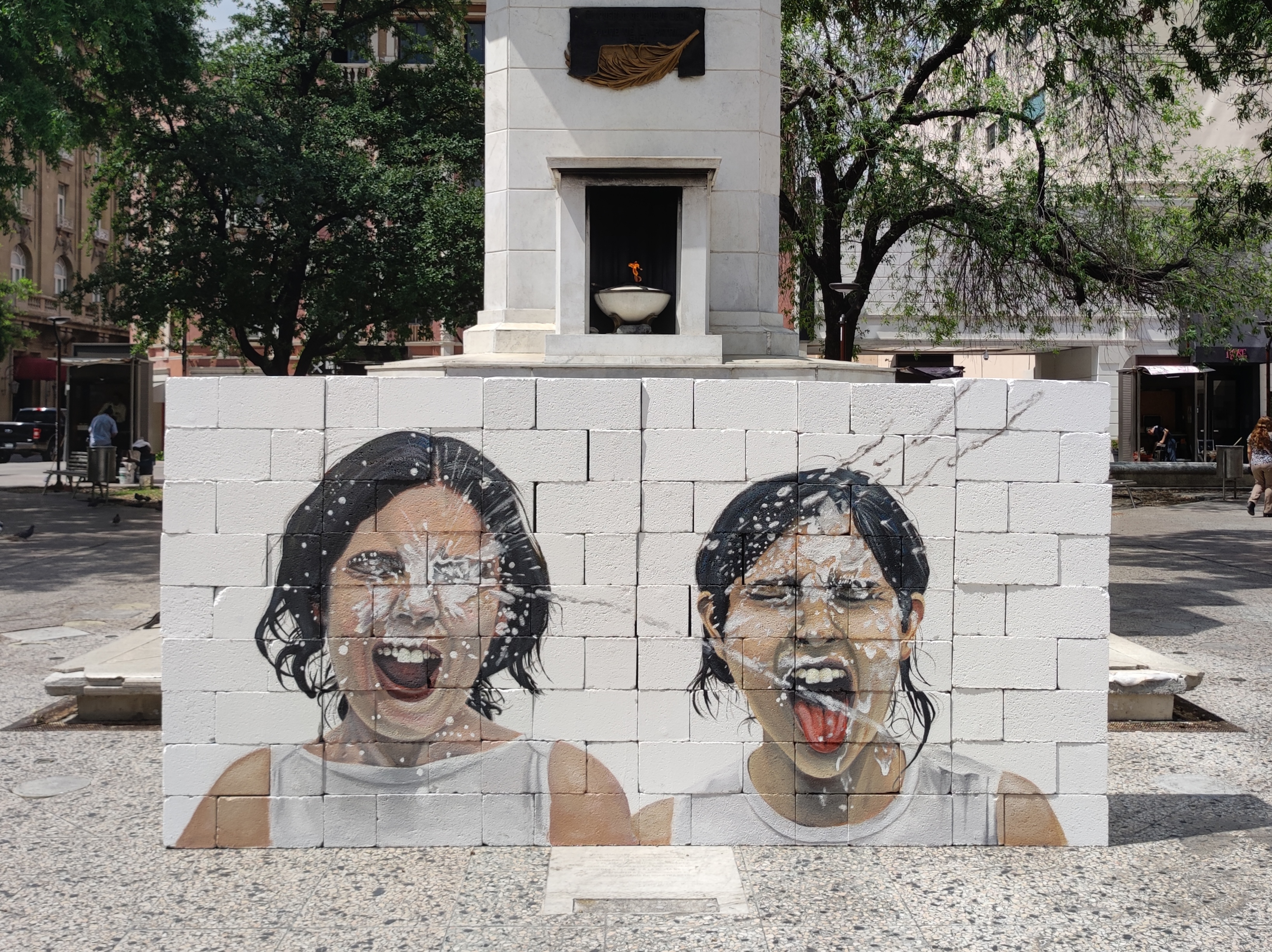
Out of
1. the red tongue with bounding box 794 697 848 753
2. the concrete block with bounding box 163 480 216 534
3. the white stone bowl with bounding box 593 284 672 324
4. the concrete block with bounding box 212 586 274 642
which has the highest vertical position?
the white stone bowl with bounding box 593 284 672 324

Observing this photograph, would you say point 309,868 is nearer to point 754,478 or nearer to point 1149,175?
point 754,478

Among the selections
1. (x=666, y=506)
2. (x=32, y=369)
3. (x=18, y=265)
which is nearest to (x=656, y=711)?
(x=666, y=506)

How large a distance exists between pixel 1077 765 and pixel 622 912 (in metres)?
2.09

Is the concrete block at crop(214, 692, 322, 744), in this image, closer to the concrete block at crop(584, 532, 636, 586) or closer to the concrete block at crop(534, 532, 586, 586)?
the concrete block at crop(534, 532, 586, 586)

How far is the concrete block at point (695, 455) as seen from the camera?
5207mm

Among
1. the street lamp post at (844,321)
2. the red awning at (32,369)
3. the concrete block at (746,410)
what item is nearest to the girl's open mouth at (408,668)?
the concrete block at (746,410)

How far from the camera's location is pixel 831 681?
5.29m

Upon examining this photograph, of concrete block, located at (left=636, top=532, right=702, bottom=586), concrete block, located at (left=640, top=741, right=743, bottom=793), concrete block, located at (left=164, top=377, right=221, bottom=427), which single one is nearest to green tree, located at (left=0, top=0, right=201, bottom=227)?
concrete block, located at (left=164, top=377, right=221, bottom=427)

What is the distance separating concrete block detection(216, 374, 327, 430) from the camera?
5.18 meters

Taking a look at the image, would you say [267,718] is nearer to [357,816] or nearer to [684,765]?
[357,816]

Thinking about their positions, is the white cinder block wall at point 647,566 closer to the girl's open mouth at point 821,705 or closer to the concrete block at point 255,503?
the concrete block at point 255,503

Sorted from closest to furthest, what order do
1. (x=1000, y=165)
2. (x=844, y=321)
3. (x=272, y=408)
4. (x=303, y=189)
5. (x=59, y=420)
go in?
(x=272, y=408) → (x=844, y=321) → (x=1000, y=165) → (x=303, y=189) → (x=59, y=420)

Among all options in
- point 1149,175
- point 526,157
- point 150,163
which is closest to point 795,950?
point 526,157

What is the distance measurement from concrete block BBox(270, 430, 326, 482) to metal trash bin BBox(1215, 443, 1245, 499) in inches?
928
